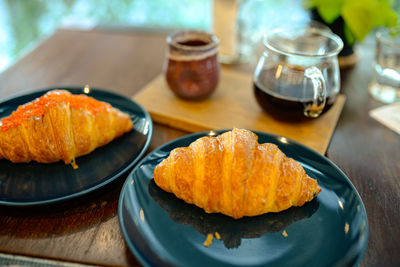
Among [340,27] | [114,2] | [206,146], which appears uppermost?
[340,27]

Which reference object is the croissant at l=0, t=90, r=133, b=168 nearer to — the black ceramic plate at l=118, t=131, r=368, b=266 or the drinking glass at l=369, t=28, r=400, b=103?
the black ceramic plate at l=118, t=131, r=368, b=266

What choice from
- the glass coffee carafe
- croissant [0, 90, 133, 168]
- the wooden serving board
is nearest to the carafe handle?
the glass coffee carafe

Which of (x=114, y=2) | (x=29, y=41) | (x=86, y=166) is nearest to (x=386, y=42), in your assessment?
(x=86, y=166)

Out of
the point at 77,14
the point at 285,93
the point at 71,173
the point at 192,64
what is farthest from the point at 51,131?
the point at 77,14

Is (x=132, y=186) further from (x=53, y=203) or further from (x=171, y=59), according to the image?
(x=171, y=59)

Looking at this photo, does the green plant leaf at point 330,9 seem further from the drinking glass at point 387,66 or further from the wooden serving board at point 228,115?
the wooden serving board at point 228,115

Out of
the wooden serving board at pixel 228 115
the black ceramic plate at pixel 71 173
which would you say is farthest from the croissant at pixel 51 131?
the wooden serving board at pixel 228 115
